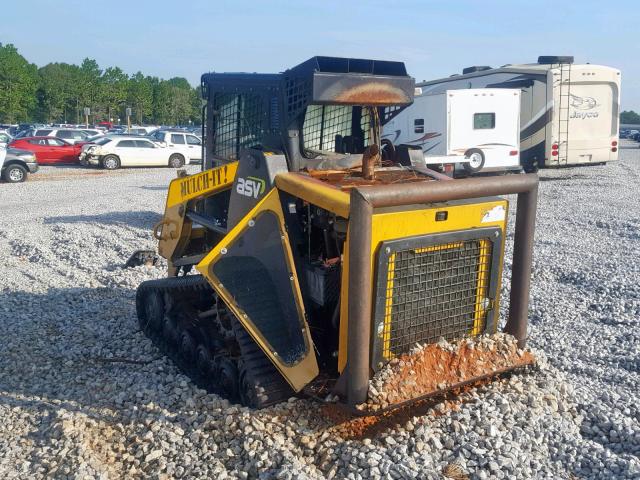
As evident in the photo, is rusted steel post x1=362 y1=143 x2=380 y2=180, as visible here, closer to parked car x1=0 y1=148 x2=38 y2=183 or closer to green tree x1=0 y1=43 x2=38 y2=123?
parked car x1=0 y1=148 x2=38 y2=183

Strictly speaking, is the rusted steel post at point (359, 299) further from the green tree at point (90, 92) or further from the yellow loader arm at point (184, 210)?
the green tree at point (90, 92)

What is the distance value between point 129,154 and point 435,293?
2443 centimetres

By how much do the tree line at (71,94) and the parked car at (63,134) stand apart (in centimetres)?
3290

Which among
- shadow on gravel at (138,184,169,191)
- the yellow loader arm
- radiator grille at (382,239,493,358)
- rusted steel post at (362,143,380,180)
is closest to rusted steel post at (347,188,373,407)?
radiator grille at (382,239,493,358)

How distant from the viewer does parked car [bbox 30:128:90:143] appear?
30.2m

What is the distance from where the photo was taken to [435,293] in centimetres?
449

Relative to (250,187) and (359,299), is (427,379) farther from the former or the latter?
(250,187)

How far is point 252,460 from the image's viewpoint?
413 centimetres

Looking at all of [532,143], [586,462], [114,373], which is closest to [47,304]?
[114,373]

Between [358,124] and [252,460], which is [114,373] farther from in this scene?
[358,124]

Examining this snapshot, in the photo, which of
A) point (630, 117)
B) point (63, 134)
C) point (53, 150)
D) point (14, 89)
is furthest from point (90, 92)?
point (630, 117)

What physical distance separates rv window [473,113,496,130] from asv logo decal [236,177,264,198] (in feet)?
49.0

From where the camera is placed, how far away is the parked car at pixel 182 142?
93.6 feet

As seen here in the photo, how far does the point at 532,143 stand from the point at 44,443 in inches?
735
